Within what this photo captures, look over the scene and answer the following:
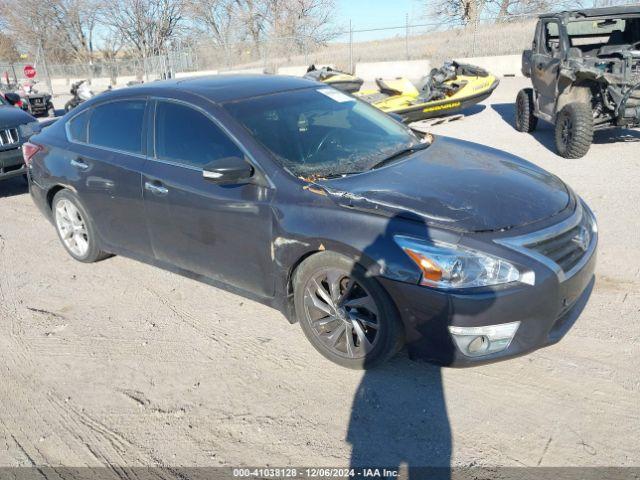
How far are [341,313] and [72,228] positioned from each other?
3.19 meters

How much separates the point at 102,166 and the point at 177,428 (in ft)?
7.97

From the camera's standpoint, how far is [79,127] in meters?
4.92

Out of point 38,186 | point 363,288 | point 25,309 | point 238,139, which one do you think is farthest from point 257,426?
point 38,186

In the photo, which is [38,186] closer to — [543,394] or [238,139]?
[238,139]

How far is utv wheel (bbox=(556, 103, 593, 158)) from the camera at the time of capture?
25.3ft

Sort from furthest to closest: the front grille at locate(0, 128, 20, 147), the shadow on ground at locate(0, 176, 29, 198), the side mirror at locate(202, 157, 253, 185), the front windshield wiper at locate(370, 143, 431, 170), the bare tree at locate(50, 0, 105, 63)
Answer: the bare tree at locate(50, 0, 105, 63) < the shadow on ground at locate(0, 176, 29, 198) < the front grille at locate(0, 128, 20, 147) < the front windshield wiper at locate(370, 143, 431, 170) < the side mirror at locate(202, 157, 253, 185)

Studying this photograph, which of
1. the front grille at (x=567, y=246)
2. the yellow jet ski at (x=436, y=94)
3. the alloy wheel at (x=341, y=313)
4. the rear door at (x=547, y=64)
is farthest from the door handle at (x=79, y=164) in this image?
the yellow jet ski at (x=436, y=94)

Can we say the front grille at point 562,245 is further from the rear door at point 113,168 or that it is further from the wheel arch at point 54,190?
the wheel arch at point 54,190

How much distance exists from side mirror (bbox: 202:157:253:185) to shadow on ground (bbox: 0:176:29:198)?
20.2ft

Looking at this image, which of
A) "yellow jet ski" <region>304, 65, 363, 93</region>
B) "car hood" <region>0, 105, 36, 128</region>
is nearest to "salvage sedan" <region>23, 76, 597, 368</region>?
"car hood" <region>0, 105, 36, 128</region>

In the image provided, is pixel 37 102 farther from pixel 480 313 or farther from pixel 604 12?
pixel 480 313

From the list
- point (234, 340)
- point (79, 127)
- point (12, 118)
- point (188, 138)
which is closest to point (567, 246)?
point (234, 340)

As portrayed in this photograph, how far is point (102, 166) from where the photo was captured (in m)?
4.49

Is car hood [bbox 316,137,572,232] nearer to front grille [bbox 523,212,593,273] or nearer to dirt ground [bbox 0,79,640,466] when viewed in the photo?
front grille [bbox 523,212,593,273]
